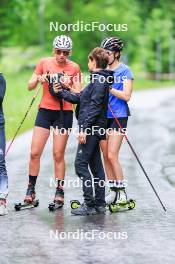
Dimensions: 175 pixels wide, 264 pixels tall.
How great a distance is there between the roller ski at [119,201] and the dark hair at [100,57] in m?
1.63

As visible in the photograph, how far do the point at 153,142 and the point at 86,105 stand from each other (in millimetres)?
10311

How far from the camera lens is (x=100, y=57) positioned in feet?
32.7

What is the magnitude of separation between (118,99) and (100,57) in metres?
0.72

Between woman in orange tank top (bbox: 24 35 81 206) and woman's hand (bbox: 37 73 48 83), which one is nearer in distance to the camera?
woman's hand (bbox: 37 73 48 83)

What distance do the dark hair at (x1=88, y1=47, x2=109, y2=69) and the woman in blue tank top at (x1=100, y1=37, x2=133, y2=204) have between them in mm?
372

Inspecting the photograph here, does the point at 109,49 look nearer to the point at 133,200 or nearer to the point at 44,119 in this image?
the point at 44,119

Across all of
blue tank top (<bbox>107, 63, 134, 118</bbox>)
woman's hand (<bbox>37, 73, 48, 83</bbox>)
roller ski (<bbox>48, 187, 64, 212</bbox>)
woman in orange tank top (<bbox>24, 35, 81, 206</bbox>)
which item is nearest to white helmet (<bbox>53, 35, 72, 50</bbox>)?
woman in orange tank top (<bbox>24, 35, 81, 206</bbox>)

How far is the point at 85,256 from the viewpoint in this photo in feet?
25.7

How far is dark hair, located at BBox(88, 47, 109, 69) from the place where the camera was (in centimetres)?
993

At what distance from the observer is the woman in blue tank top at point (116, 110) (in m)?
10.4

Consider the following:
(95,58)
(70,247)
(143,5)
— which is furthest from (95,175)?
(143,5)

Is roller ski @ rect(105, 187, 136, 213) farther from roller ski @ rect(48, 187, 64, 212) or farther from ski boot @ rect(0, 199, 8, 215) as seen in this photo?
ski boot @ rect(0, 199, 8, 215)

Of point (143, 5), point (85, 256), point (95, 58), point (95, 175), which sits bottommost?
point (85, 256)

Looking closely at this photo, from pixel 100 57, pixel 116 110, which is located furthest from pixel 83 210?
pixel 100 57
